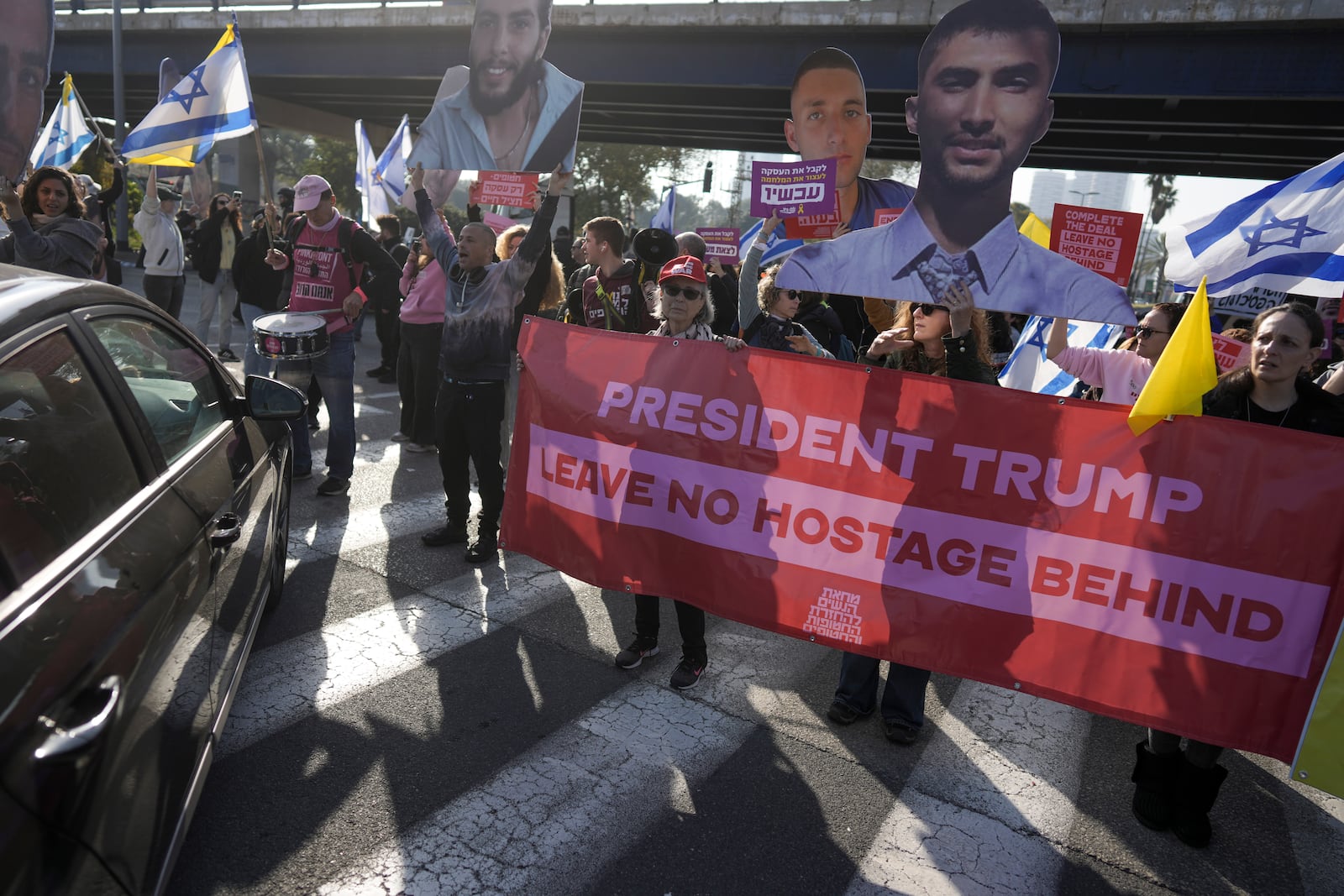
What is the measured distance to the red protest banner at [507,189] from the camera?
6.40 metres

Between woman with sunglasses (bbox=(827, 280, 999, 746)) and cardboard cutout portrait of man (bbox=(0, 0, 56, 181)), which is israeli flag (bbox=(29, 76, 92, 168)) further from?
woman with sunglasses (bbox=(827, 280, 999, 746))

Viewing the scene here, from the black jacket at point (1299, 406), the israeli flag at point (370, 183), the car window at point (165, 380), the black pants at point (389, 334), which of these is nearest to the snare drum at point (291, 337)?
the car window at point (165, 380)

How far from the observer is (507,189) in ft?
21.2

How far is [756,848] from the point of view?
10.3 feet

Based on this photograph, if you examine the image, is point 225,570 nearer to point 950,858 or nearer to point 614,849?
point 614,849

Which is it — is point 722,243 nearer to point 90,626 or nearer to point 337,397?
point 337,397

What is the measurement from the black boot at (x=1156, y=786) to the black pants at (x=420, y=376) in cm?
578

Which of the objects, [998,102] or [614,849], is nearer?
[614,849]

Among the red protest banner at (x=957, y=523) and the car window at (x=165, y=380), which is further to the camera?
the red protest banner at (x=957, y=523)

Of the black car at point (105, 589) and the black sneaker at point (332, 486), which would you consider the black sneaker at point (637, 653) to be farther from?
the black sneaker at point (332, 486)

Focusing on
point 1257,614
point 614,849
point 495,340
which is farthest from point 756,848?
point 495,340

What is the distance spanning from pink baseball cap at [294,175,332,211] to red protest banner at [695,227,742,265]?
535cm

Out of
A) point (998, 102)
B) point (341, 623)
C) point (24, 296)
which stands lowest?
point (341, 623)

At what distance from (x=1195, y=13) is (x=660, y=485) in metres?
16.9
